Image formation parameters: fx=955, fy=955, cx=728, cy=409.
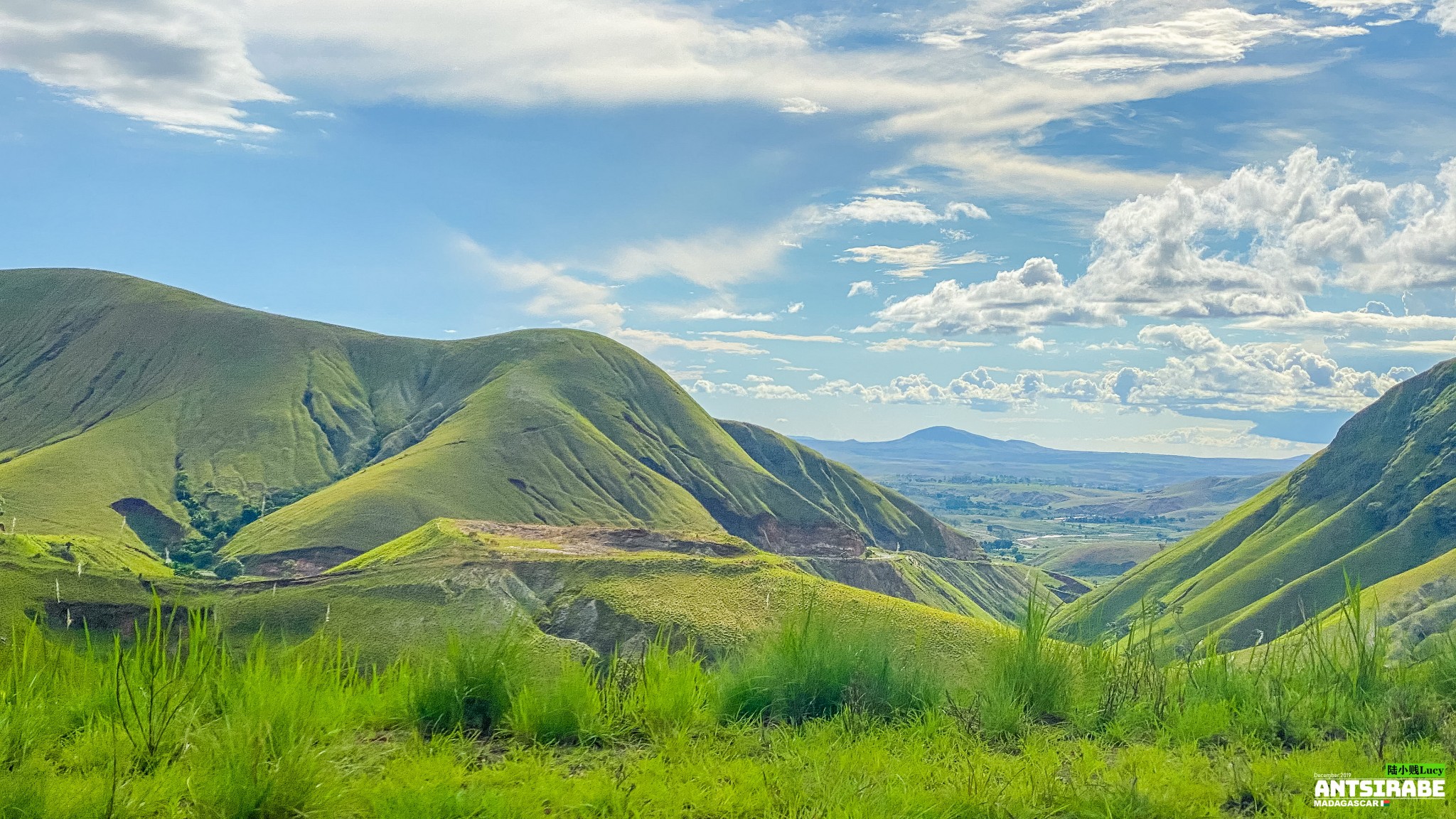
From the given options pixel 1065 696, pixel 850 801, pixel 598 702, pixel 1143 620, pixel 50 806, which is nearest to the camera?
pixel 50 806

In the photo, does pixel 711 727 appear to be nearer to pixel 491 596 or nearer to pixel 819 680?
pixel 819 680

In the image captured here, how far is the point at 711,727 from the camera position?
9.43 metres

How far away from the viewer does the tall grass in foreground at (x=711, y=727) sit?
684cm

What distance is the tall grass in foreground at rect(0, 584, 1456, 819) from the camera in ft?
22.5

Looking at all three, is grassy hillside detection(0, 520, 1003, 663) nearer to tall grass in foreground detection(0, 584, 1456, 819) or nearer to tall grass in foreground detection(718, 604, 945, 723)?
tall grass in foreground detection(0, 584, 1456, 819)

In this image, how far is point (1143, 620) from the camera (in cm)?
1219

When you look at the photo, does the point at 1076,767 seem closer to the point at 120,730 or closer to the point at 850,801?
the point at 850,801

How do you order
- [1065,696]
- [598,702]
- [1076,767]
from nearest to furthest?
[1076,767] → [598,702] → [1065,696]

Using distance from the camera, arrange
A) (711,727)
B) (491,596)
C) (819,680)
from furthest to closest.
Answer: (491,596) < (819,680) < (711,727)

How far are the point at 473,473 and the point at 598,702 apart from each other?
194 meters

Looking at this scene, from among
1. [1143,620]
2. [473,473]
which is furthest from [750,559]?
[473,473]

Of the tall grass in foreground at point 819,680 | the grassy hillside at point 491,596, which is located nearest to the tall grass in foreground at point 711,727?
the tall grass in foreground at point 819,680

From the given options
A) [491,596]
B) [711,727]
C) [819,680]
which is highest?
[819,680]

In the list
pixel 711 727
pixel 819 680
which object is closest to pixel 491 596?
pixel 819 680
